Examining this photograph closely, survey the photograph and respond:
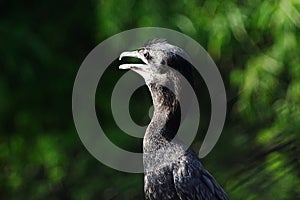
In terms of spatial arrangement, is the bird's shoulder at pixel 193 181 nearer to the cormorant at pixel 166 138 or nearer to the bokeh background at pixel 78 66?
the cormorant at pixel 166 138

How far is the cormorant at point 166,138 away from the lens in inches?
58.5

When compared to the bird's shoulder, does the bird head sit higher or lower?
higher

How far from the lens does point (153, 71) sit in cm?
150

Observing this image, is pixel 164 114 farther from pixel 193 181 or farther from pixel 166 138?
pixel 193 181

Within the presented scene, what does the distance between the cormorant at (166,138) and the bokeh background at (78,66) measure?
1808 millimetres

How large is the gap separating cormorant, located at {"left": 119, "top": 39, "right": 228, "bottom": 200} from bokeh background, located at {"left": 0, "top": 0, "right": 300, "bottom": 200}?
1808mm

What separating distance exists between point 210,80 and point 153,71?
2157 mm

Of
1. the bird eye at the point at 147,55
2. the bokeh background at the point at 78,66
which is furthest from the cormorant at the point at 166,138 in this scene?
the bokeh background at the point at 78,66

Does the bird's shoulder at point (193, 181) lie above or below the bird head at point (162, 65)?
below

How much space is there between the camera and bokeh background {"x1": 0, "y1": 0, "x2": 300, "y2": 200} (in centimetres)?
392

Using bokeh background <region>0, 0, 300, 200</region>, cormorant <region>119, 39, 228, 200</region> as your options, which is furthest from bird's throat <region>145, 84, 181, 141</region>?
bokeh background <region>0, 0, 300, 200</region>

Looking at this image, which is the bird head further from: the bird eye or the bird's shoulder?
the bird's shoulder

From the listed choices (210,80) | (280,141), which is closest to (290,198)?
(280,141)

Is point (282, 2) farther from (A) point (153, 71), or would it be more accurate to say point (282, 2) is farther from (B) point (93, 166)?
(A) point (153, 71)
